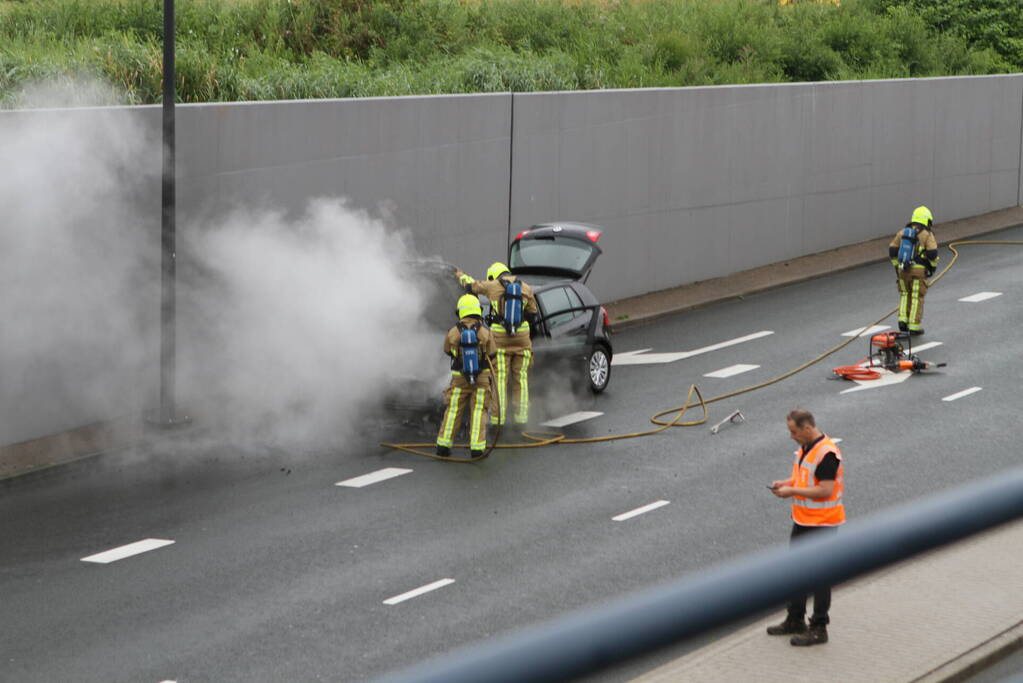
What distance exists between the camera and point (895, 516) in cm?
150

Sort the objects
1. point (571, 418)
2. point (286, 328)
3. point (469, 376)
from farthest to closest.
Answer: point (286, 328) → point (571, 418) → point (469, 376)

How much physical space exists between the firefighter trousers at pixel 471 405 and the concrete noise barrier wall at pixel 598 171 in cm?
412

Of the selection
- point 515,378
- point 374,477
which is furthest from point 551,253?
point 374,477

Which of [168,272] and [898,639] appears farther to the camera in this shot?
[168,272]

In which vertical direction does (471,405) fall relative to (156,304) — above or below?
below

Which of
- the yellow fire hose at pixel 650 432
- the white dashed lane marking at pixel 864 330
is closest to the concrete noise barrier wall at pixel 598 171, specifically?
the yellow fire hose at pixel 650 432

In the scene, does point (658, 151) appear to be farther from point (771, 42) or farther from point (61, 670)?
point (61, 670)

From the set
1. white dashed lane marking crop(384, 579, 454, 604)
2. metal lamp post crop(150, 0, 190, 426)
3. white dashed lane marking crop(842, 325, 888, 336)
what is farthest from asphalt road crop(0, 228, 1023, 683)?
white dashed lane marking crop(842, 325, 888, 336)

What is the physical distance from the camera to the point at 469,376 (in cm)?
1511

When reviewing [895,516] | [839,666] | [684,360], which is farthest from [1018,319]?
[895,516]

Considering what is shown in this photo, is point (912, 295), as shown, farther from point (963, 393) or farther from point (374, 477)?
point (374, 477)

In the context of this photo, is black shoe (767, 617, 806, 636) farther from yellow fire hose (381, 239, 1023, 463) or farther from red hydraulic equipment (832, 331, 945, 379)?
red hydraulic equipment (832, 331, 945, 379)

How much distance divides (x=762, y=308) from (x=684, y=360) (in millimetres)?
4690

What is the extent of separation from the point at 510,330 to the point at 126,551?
583cm
